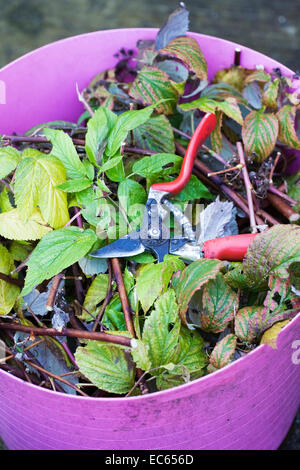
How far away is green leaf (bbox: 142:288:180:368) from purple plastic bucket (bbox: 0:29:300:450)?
54 mm

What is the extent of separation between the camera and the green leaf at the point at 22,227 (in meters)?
0.60

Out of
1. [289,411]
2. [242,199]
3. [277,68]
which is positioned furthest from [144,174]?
[289,411]

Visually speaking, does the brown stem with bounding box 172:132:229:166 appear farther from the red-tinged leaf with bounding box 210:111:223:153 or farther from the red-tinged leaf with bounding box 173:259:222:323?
the red-tinged leaf with bounding box 173:259:222:323

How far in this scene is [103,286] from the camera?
0.61 m

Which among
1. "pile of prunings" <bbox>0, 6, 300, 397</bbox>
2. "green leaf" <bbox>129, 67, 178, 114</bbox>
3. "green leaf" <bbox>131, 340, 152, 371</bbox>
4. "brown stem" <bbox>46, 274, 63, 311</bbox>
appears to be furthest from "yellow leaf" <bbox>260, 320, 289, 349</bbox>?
"green leaf" <bbox>129, 67, 178, 114</bbox>

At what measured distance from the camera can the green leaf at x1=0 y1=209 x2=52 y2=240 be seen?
60 cm

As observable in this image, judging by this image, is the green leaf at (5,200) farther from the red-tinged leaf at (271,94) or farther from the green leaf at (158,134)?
the red-tinged leaf at (271,94)

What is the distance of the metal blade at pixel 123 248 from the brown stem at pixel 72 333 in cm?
9

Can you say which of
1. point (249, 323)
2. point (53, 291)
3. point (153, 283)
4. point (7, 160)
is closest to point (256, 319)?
point (249, 323)

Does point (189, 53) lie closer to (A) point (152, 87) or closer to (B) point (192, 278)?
(A) point (152, 87)

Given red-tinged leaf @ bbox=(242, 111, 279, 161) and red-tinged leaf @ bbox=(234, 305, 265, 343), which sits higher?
red-tinged leaf @ bbox=(242, 111, 279, 161)

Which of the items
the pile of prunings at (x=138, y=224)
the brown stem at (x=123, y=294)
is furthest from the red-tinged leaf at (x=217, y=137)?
the brown stem at (x=123, y=294)

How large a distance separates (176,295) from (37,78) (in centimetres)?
40
